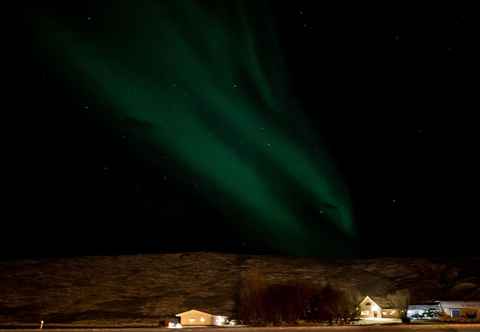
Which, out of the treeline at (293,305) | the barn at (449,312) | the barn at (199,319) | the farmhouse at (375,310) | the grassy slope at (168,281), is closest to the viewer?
the barn at (449,312)

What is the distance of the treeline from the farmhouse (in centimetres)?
62

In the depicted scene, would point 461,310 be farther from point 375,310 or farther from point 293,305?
point 293,305

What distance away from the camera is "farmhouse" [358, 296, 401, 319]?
3219 centimetres

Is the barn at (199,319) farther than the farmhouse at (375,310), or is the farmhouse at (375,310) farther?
the farmhouse at (375,310)

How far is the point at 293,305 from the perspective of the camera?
3225cm

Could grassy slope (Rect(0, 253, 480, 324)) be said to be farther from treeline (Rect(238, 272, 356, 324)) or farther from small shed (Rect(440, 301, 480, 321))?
small shed (Rect(440, 301, 480, 321))

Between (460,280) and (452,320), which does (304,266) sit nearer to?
(460,280)

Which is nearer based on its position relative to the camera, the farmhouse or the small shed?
the small shed

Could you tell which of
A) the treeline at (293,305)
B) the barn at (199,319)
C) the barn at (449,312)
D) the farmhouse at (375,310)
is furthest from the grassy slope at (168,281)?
the barn at (449,312)

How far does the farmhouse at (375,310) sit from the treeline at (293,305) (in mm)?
621

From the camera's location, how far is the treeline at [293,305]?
29.8 meters

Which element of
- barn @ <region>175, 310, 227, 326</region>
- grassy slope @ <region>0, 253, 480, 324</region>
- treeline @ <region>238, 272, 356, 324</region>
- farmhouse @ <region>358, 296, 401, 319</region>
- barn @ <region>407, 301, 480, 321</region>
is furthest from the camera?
grassy slope @ <region>0, 253, 480, 324</region>

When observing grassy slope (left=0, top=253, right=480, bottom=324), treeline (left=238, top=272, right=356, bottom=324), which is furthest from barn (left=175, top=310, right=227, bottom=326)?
grassy slope (left=0, top=253, right=480, bottom=324)

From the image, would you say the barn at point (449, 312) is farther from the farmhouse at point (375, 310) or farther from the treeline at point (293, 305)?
the treeline at point (293, 305)
